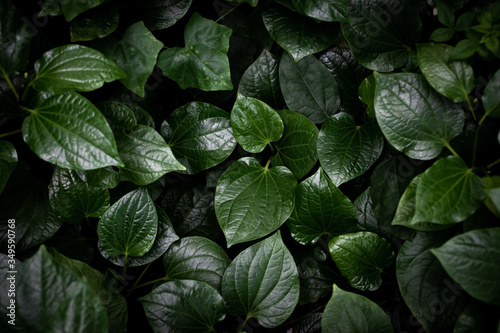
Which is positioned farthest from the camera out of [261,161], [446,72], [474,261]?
[261,161]

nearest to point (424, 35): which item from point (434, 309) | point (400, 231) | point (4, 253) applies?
point (400, 231)

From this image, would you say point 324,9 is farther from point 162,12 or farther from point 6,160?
point 6,160

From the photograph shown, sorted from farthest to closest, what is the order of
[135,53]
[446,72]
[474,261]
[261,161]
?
[261,161] → [135,53] → [446,72] → [474,261]

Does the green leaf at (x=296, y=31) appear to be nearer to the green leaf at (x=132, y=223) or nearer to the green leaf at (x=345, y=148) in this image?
the green leaf at (x=345, y=148)

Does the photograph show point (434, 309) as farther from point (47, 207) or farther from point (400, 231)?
point (47, 207)

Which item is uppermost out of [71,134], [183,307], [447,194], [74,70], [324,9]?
[324,9]

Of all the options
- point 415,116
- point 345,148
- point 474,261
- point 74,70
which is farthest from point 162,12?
Answer: point 474,261

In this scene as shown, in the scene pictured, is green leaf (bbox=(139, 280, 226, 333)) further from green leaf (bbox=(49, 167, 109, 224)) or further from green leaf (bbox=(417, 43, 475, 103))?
green leaf (bbox=(417, 43, 475, 103))
